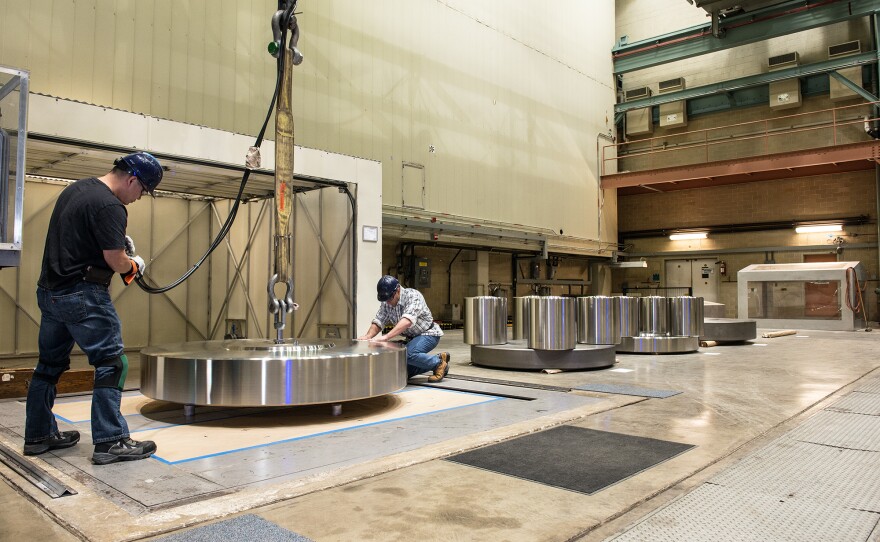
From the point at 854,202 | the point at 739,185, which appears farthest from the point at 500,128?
the point at 854,202

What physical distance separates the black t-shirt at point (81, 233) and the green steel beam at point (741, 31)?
21.0 m

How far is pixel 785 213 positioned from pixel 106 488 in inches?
892

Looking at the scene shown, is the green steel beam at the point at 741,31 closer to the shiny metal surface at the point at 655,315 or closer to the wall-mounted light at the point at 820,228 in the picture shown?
the wall-mounted light at the point at 820,228

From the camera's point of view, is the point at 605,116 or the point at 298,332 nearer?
the point at 298,332

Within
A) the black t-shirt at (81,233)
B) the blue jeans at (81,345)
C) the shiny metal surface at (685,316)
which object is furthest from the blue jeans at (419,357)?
the shiny metal surface at (685,316)

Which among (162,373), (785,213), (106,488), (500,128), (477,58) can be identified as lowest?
(106,488)

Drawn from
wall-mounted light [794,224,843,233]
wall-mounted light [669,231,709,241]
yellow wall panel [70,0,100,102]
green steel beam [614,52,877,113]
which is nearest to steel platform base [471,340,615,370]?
yellow wall panel [70,0,100,102]

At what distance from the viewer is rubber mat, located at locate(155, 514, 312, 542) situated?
243 cm

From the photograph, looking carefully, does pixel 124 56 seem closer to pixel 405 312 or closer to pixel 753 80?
pixel 405 312

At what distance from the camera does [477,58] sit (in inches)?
679

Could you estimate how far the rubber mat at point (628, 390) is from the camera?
20.2 feet

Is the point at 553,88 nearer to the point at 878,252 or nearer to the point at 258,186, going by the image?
the point at 878,252

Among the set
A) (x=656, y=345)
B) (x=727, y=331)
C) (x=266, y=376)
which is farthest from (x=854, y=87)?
(x=266, y=376)

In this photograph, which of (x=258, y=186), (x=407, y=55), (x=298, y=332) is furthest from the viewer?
(x=407, y=55)
